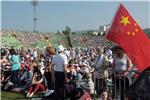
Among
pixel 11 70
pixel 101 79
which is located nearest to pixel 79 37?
pixel 11 70

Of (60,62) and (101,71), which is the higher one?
(60,62)

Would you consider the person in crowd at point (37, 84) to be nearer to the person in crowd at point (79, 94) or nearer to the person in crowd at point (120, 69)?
the person in crowd at point (79, 94)

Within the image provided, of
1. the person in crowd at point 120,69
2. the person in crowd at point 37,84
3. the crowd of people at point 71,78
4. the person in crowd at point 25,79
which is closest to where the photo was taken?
the person in crowd at point 120,69

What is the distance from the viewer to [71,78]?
14102 millimetres

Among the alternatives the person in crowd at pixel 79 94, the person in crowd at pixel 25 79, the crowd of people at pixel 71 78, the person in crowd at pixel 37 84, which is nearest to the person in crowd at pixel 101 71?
the crowd of people at pixel 71 78

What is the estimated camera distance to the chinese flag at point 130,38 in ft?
29.6

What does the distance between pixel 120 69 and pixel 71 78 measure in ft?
14.7

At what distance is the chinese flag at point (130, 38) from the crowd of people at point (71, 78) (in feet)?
1.16

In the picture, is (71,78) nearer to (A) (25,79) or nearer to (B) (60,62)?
(B) (60,62)

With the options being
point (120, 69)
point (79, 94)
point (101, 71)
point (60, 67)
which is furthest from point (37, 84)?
point (120, 69)

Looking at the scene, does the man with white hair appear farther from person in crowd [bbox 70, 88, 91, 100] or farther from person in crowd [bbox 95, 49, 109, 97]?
person in crowd [bbox 95, 49, 109, 97]

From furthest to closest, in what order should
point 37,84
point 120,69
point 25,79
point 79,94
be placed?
point 25,79
point 37,84
point 79,94
point 120,69

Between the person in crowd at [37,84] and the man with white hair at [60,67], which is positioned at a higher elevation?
the man with white hair at [60,67]

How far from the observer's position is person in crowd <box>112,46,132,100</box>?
31.6ft
